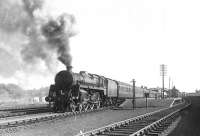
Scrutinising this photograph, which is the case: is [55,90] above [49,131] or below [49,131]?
above

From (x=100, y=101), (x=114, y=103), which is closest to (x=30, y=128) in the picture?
(x=100, y=101)

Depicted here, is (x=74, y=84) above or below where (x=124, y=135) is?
above

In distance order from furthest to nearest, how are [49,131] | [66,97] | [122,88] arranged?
[122,88]
[66,97]
[49,131]

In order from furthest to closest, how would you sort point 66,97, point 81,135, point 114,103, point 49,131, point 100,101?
point 114,103
point 100,101
point 66,97
point 49,131
point 81,135

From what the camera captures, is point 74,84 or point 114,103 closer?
point 74,84

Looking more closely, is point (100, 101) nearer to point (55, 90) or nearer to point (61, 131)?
point (55, 90)

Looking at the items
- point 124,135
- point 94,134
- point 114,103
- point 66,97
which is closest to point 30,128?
point 94,134

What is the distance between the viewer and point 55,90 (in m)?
24.1

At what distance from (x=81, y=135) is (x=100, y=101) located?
1864 centimetres

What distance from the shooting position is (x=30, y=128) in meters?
13.4

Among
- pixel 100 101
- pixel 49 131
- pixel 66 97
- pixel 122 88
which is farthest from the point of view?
pixel 122 88

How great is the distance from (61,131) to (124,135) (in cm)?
321

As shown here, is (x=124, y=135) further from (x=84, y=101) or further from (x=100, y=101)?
(x=100, y=101)

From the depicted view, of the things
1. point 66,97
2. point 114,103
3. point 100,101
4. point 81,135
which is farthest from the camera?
point 114,103
